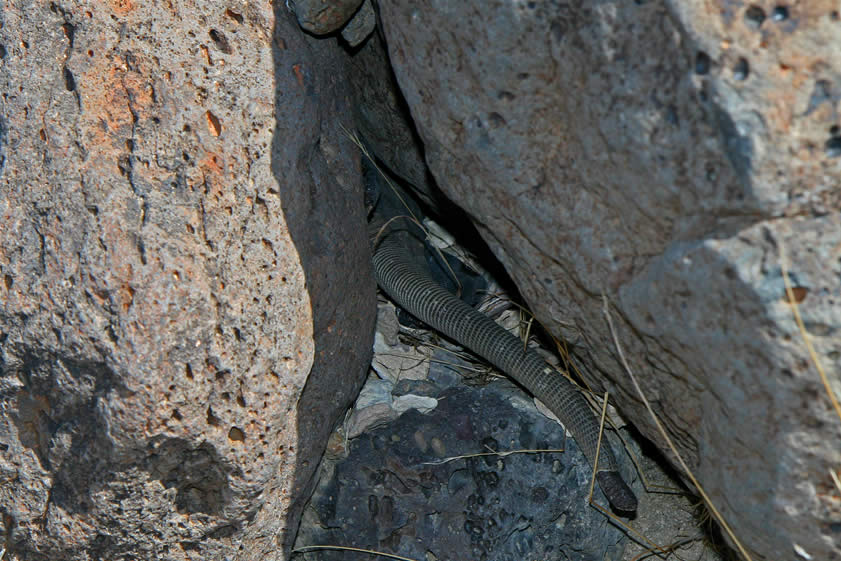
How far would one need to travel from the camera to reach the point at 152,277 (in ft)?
5.40

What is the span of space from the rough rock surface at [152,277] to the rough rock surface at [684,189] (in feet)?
1.37

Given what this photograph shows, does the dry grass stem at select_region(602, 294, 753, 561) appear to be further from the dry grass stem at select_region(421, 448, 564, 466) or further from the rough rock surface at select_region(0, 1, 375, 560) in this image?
the rough rock surface at select_region(0, 1, 375, 560)

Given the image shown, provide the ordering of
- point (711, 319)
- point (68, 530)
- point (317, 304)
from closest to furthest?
point (711, 319) < point (68, 530) < point (317, 304)

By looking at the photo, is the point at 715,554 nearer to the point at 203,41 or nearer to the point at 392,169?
the point at 392,169

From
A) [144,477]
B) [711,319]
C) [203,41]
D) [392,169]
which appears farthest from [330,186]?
[711,319]

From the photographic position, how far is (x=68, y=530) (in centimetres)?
177

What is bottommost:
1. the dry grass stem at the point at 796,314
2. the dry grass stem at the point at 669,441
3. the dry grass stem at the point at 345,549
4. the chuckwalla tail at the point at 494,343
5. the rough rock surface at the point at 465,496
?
the dry grass stem at the point at 345,549

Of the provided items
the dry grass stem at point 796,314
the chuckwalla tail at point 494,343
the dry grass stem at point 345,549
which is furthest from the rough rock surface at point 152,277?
the dry grass stem at point 796,314

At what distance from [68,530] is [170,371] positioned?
0.49 metres

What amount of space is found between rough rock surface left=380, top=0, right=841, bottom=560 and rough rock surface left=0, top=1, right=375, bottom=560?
16.5 inches

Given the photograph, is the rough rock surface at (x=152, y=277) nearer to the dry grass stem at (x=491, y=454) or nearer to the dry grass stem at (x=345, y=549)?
the dry grass stem at (x=345, y=549)

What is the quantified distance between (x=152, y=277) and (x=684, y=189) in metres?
1.11

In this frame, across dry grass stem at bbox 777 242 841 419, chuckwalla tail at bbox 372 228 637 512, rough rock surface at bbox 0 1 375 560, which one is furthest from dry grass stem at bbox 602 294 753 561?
rough rock surface at bbox 0 1 375 560

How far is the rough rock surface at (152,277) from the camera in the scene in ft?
5.42
